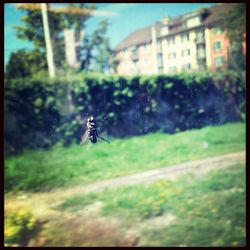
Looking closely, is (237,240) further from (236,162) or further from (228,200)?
(236,162)

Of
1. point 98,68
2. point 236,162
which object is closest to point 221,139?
point 236,162

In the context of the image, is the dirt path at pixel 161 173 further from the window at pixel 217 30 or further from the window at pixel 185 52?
the window at pixel 217 30

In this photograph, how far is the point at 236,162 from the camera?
24.7 feet

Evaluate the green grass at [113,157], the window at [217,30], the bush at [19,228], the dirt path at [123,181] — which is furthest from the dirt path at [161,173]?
the window at [217,30]

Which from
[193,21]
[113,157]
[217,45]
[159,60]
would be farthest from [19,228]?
[217,45]

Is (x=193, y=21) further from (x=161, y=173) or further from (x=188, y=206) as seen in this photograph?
(x=188, y=206)

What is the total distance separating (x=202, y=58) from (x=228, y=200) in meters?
3.08

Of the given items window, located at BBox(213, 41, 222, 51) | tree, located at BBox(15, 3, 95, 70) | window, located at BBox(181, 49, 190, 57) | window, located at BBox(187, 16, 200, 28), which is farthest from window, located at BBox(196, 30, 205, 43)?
tree, located at BBox(15, 3, 95, 70)

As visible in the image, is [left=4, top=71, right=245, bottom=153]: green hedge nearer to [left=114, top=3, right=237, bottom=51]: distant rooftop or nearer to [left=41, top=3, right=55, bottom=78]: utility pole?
[left=41, top=3, right=55, bottom=78]: utility pole

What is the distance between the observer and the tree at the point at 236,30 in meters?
7.48

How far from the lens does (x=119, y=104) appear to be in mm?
8383

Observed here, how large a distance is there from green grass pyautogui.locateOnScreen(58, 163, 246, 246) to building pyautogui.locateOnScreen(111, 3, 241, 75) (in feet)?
8.16

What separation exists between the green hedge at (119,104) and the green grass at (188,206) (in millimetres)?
1774

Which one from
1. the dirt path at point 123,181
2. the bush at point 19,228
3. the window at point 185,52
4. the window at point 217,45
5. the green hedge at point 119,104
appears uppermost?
the window at point 217,45
